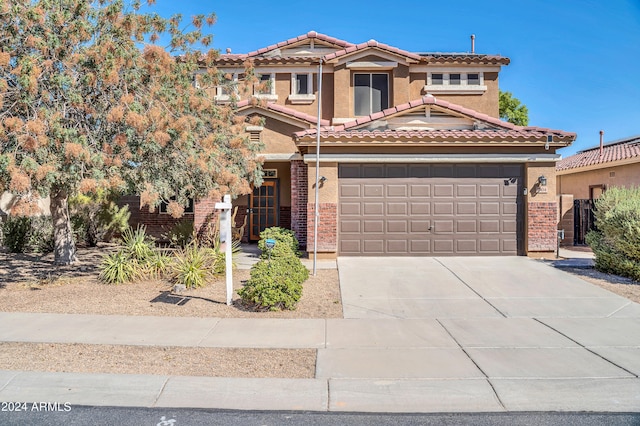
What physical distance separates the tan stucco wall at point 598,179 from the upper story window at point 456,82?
657cm

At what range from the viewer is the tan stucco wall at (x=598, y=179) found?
18.0 metres

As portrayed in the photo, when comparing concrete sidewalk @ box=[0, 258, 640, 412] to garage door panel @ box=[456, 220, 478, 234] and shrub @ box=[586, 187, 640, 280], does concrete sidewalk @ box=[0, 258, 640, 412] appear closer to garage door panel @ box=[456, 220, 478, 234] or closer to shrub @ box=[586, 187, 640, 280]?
shrub @ box=[586, 187, 640, 280]

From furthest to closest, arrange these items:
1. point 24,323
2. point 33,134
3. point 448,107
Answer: point 448,107 → point 33,134 → point 24,323

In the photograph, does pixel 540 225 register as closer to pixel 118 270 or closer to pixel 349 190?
pixel 349 190

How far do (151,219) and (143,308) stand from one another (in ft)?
35.6

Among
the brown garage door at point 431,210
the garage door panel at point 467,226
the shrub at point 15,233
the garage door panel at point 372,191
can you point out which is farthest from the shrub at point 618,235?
the shrub at point 15,233

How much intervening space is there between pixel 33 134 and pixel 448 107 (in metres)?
10.8

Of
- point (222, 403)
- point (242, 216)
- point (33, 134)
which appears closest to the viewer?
point (222, 403)

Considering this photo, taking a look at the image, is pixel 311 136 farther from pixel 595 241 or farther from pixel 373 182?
pixel 595 241

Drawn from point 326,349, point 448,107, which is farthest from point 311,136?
point 326,349

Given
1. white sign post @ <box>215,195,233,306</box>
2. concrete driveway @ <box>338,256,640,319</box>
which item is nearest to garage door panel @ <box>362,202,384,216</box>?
concrete driveway @ <box>338,256,640,319</box>

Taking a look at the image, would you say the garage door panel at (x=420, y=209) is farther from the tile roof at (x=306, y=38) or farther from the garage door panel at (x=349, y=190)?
the tile roof at (x=306, y=38)

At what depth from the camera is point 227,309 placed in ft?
25.7

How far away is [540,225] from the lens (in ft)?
41.5
